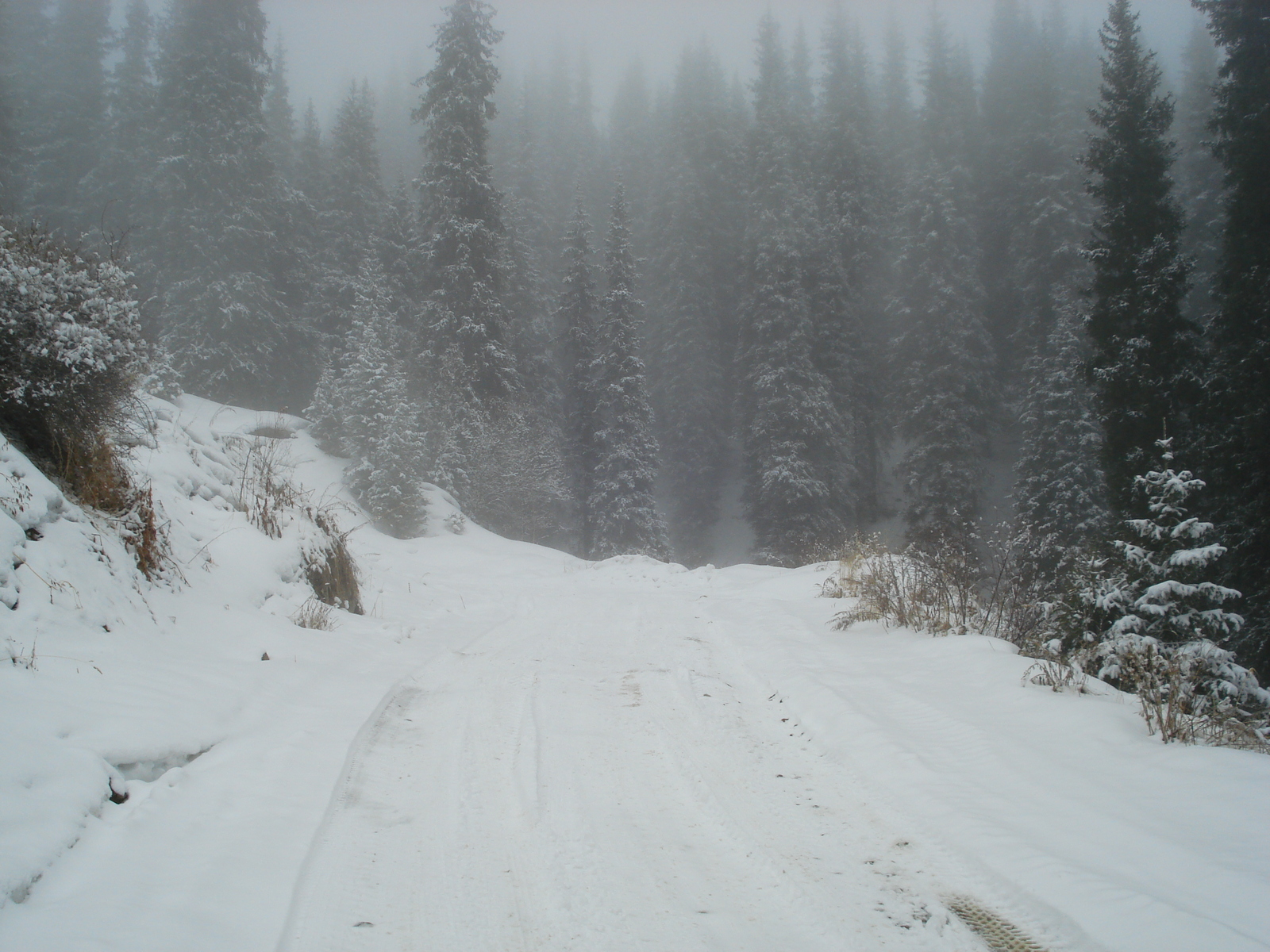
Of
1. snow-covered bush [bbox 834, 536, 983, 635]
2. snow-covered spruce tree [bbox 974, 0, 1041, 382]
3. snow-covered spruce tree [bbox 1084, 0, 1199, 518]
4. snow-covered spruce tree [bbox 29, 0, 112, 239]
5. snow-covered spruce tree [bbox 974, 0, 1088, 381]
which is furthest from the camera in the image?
snow-covered spruce tree [bbox 29, 0, 112, 239]

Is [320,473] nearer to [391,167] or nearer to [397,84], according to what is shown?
[391,167]

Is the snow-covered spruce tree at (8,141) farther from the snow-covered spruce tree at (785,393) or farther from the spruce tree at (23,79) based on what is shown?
the snow-covered spruce tree at (785,393)

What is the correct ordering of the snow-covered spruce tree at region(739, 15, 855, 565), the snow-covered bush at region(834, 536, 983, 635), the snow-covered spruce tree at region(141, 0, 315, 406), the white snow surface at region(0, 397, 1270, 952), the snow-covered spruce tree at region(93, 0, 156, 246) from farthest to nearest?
the snow-covered spruce tree at region(93, 0, 156, 246) < the snow-covered spruce tree at region(739, 15, 855, 565) < the snow-covered spruce tree at region(141, 0, 315, 406) < the snow-covered bush at region(834, 536, 983, 635) < the white snow surface at region(0, 397, 1270, 952)

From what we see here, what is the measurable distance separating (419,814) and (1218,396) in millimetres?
14842

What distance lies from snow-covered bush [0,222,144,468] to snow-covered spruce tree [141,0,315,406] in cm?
1903

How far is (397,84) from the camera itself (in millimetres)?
52781

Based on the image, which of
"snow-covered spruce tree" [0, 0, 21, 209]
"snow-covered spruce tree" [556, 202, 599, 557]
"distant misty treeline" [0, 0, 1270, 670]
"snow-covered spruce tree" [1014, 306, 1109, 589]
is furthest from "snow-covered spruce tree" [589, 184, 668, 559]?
"snow-covered spruce tree" [0, 0, 21, 209]

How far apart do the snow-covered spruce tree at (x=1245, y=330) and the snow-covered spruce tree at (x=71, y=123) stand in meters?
36.2

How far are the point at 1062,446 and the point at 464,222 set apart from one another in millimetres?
20209

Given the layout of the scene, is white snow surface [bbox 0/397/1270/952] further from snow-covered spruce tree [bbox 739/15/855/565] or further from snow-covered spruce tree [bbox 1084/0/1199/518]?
snow-covered spruce tree [bbox 739/15/855/565]

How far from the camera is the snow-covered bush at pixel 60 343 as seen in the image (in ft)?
12.6

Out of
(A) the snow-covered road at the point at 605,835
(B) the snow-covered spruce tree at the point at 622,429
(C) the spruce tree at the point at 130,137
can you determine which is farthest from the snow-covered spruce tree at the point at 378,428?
(C) the spruce tree at the point at 130,137

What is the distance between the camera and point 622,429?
2302 centimetres

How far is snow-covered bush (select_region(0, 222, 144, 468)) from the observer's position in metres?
3.83
